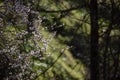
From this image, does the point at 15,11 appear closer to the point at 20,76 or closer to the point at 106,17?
the point at 20,76

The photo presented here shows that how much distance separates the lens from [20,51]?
738cm

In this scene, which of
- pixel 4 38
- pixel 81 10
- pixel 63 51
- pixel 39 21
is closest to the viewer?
pixel 4 38

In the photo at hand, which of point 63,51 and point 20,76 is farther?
point 63,51

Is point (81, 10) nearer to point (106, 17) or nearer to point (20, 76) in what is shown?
point (106, 17)

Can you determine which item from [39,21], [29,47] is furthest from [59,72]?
[39,21]

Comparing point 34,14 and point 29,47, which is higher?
point 34,14

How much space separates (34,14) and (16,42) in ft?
3.48

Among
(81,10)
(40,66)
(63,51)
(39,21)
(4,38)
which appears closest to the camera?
(4,38)

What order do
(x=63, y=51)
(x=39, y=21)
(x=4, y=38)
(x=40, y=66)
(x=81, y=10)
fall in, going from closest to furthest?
(x=4, y=38)
(x=39, y=21)
(x=40, y=66)
(x=63, y=51)
(x=81, y=10)

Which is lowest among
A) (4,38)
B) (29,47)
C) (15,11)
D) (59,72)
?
(59,72)

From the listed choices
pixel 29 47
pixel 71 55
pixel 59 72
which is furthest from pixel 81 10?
pixel 29 47

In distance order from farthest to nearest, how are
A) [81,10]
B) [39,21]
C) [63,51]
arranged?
1. [81,10]
2. [63,51]
3. [39,21]

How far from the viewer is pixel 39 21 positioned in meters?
7.55

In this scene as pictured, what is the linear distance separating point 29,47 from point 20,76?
944mm
